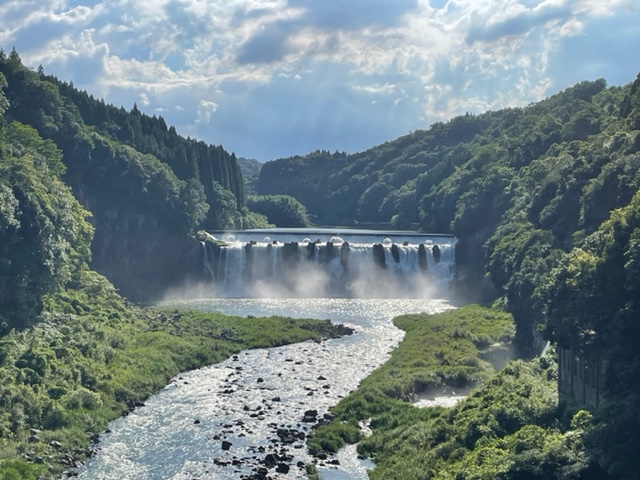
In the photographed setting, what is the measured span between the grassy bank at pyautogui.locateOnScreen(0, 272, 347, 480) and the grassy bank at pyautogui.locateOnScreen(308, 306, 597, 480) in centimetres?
1555

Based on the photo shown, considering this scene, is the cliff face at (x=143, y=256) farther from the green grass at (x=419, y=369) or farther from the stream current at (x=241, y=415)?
the stream current at (x=241, y=415)

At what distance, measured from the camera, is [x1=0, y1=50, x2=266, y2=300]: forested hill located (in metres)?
115

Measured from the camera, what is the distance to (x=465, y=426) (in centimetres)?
4559

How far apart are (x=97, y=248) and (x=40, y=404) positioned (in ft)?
243

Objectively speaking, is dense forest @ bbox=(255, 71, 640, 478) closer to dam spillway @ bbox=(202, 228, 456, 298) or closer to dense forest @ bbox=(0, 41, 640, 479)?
dense forest @ bbox=(0, 41, 640, 479)

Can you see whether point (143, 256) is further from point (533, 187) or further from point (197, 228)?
point (533, 187)

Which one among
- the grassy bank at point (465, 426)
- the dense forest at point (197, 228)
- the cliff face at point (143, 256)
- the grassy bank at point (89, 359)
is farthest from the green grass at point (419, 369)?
the cliff face at point (143, 256)

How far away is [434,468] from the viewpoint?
43.0 meters

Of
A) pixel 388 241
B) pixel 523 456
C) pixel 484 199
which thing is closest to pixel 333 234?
pixel 388 241

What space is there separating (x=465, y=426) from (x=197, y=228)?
103 m

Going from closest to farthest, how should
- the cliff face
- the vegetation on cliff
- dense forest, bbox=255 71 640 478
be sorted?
dense forest, bbox=255 71 640 478
the vegetation on cliff
the cliff face

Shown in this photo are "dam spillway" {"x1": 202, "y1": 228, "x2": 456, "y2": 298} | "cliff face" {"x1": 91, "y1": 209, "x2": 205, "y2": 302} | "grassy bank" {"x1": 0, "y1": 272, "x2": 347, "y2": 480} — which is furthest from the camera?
"cliff face" {"x1": 91, "y1": 209, "x2": 205, "y2": 302}

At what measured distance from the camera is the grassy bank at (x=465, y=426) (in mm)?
38250

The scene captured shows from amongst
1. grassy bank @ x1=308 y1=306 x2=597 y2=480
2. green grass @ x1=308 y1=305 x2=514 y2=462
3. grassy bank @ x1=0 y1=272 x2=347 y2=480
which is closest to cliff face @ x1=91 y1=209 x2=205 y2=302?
grassy bank @ x1=0 y1=272 x2=347 y2=480
